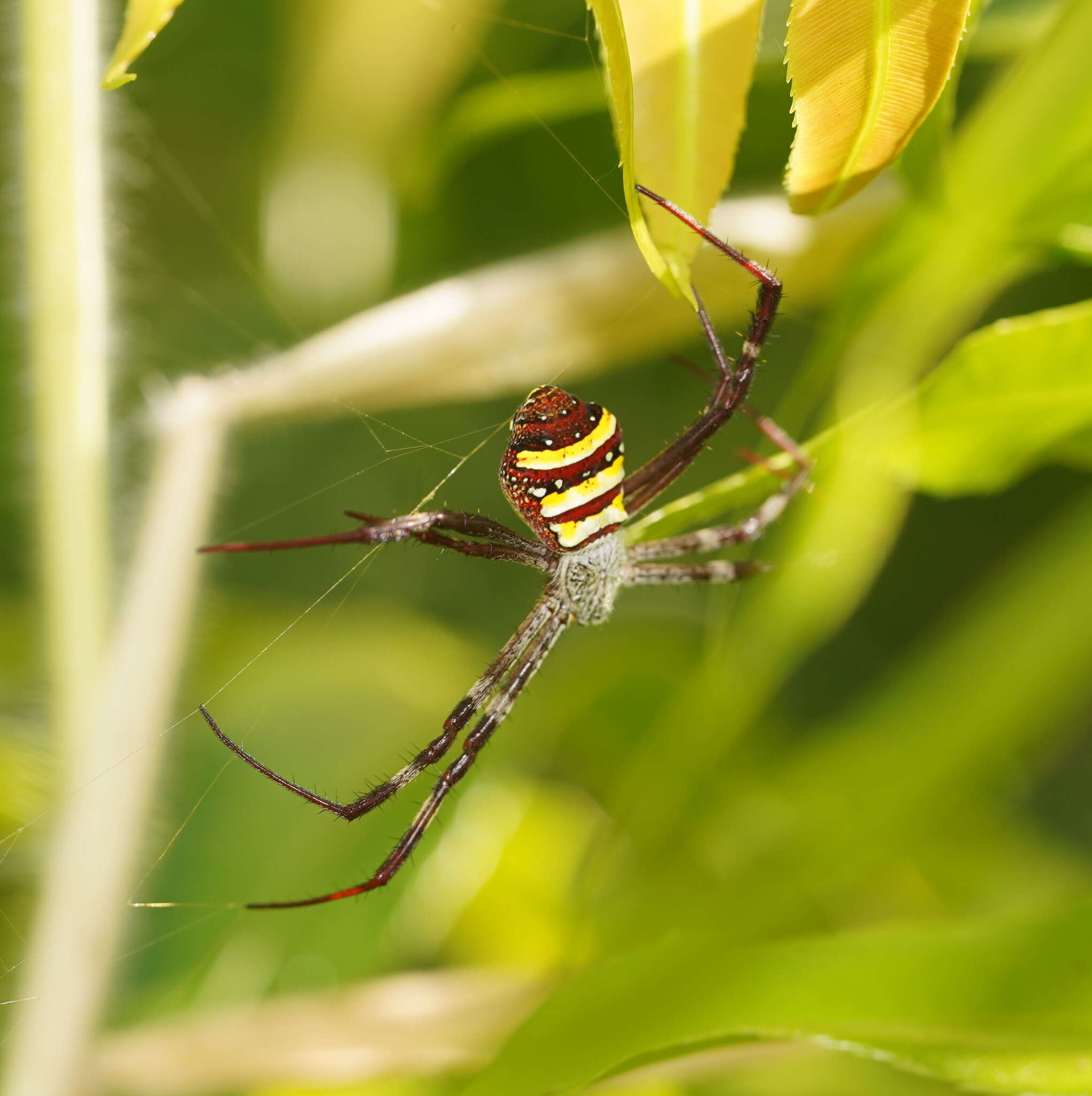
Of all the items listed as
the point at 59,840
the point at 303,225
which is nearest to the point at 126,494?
the point at 59,840

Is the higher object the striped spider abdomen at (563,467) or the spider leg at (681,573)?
the striped spider abdomen at (563,467)

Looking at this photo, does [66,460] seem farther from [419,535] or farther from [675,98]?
[675,98]

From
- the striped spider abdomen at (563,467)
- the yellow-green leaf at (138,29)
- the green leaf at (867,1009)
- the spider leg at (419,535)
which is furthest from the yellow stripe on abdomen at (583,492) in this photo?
the yellow-green leaf at (138,29)

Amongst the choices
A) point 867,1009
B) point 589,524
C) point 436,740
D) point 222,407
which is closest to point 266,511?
point 222,407

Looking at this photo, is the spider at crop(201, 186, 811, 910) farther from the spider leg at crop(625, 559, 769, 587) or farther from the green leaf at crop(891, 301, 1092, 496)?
the green leaf at crop(891, 301, 1092, 496)

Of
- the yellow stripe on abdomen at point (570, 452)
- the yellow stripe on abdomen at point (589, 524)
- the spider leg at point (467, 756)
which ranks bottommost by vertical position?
the spider leg at point (467, 756)

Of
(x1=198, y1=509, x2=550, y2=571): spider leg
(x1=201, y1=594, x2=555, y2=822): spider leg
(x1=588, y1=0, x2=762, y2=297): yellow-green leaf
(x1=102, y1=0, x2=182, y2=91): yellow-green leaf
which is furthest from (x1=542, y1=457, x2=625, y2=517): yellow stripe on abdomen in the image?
(x1=102, y1=0, x2=182, y2=91): yellow-green leaf

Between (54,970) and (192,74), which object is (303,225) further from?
(54,970)

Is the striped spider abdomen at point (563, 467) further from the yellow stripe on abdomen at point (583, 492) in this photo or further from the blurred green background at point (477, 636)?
the blurred green background at point (477, 636)
